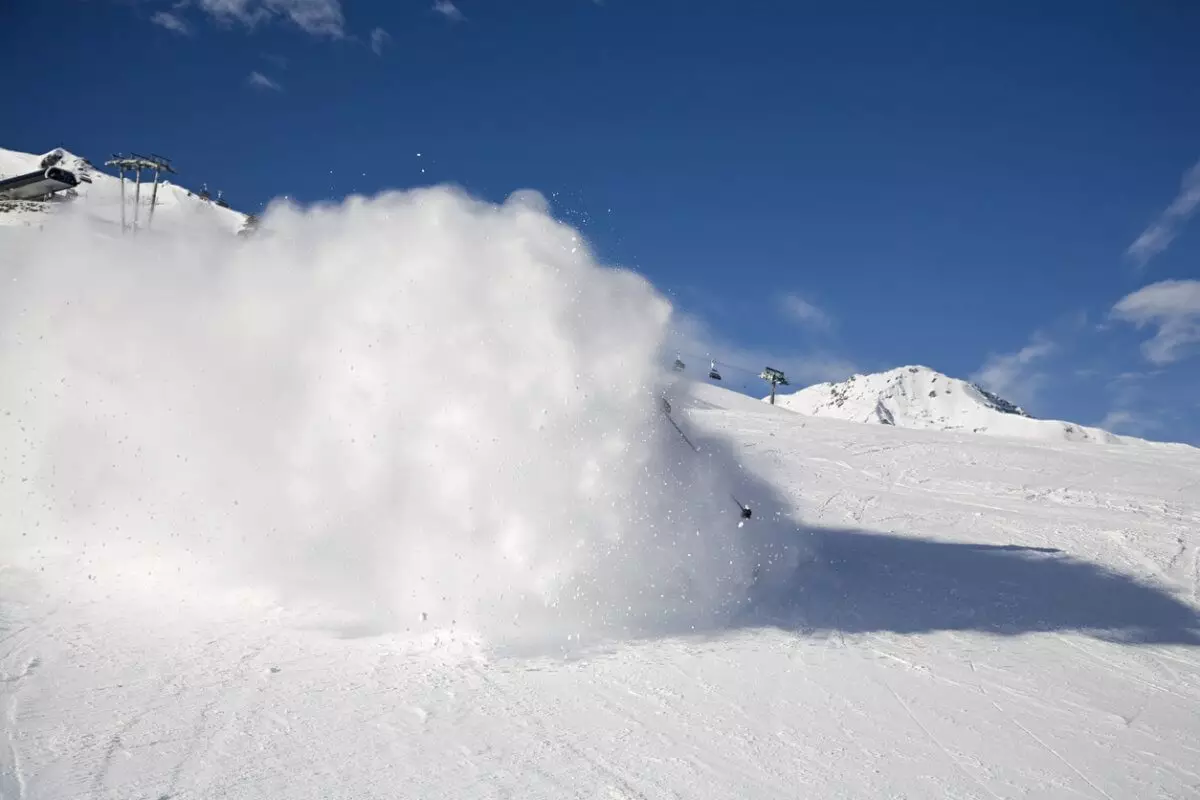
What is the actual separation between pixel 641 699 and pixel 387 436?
4345 mm

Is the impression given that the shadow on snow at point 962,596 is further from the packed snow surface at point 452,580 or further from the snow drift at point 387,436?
the snow drift at point 387,436

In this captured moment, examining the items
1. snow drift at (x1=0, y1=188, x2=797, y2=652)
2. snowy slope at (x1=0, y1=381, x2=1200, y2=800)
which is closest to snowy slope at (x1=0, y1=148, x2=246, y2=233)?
snow drift at (x1=0, y1=188, x2=797, y2=652)

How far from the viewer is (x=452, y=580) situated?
823 centimetres

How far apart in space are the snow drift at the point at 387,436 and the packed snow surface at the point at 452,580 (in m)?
0.04

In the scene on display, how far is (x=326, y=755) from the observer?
16.3ft

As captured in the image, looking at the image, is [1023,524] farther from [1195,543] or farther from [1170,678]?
[1170,678]

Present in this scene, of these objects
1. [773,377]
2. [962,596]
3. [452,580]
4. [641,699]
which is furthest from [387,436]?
[773,377]

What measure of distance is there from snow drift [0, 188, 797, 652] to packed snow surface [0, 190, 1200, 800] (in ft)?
0.14

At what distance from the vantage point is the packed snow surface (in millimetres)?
5340

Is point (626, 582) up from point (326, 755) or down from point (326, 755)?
up

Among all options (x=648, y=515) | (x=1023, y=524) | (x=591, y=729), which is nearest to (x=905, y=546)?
(x=1023, y=524)

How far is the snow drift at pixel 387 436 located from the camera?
27.3ft

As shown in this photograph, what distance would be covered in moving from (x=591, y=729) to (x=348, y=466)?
4783mm

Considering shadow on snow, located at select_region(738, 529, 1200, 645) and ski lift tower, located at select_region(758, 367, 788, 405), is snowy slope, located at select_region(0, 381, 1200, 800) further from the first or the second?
ski lift tower, located at select_region(758, 367, 788, 405)
